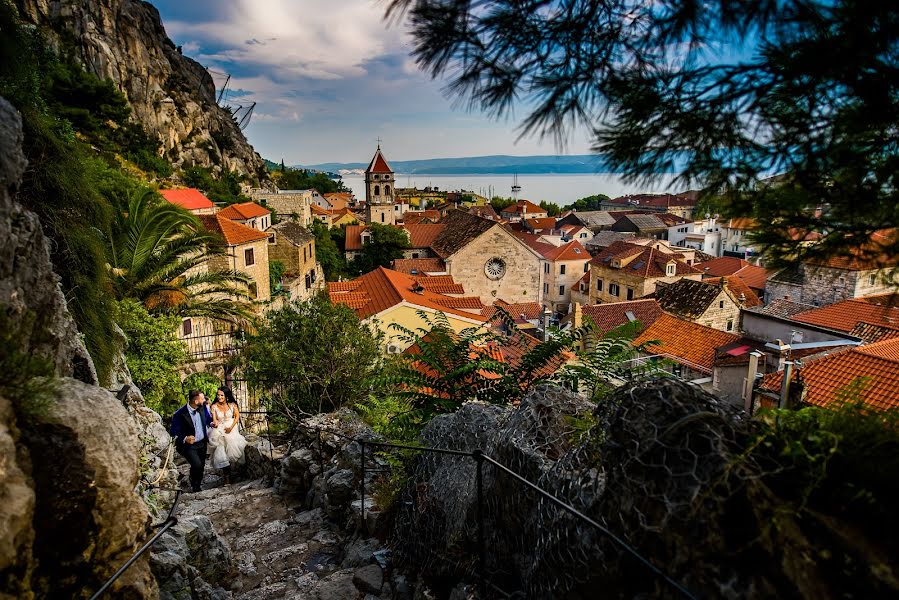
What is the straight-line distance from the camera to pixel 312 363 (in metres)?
10.8

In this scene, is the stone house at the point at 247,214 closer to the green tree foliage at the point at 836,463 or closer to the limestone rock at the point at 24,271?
the limestone rock at the point at 24,271

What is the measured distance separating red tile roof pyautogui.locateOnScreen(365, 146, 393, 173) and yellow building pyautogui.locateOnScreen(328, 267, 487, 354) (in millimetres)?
34324

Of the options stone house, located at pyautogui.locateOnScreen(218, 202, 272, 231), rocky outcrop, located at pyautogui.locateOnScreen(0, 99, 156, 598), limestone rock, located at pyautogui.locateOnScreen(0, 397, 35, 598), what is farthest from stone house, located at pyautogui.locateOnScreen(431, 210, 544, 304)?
limestone rock, located at pyautogui.locateOnScreen(0, 397, 35, 598)

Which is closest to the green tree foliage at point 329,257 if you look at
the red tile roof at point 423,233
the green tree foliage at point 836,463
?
the red tile roof at point 423,233

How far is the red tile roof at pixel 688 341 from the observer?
18.2m

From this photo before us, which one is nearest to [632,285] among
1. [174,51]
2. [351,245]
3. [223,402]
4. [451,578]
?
[351,245]

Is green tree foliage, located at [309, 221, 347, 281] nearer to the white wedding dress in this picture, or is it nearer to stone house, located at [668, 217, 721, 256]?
the white wedding dress

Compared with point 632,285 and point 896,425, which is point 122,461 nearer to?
point 896,425

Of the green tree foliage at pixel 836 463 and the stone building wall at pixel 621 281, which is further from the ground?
the green tree foliage at pixel 836 463

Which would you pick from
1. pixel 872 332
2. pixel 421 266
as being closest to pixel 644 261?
pixel 421 266

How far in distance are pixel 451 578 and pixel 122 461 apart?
7.78 feet

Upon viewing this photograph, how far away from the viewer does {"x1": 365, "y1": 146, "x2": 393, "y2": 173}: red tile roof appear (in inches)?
2482

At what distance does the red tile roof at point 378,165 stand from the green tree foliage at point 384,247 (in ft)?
62.5

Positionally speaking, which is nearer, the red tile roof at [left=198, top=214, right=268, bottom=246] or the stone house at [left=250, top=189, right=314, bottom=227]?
the red tile roof at [left=198, top=214, right=268, bottom=246]
